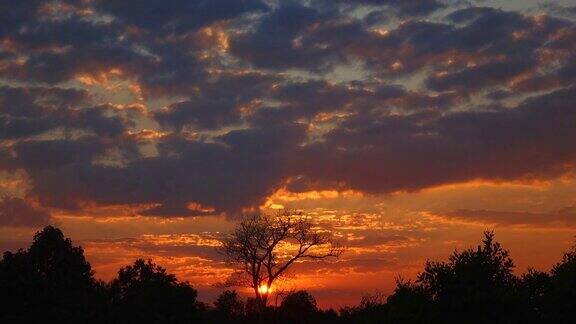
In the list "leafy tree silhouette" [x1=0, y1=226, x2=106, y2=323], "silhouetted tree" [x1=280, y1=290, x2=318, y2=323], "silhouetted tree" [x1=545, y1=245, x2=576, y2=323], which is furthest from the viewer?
"silhouetted tree" [x1=280, y1=290, x2=318, y2=323]

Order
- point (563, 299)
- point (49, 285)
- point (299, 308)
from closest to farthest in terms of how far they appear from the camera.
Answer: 1. point (563, 299)
2. point (49, 285)
3. point (299, 308)

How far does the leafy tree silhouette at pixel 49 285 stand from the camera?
83000 millimetres

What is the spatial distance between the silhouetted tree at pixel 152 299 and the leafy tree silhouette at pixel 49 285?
3.91m

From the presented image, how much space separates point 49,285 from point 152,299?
1153 centimetres

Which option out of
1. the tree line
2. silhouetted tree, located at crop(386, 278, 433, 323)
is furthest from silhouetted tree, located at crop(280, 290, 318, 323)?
silhouetted tree, located at crop(386, 278, 433, 323)

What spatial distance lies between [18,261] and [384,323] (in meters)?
45.5

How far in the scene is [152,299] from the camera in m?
89.7

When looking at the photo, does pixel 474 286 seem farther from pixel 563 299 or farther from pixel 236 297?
pixel 236 297

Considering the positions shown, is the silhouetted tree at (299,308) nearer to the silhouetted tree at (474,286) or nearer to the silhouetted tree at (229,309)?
the silhouetted tree at (229,309)

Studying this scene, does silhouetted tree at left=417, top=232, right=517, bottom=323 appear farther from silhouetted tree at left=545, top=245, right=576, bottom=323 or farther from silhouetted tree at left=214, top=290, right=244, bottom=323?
silhouetted tree at left=214, top=290, right=244, bottom=323

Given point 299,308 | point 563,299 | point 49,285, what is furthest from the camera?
point 299,308

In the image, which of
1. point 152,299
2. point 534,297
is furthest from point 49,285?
point 534,297

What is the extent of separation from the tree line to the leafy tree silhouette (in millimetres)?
105

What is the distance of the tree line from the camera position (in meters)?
54.8
